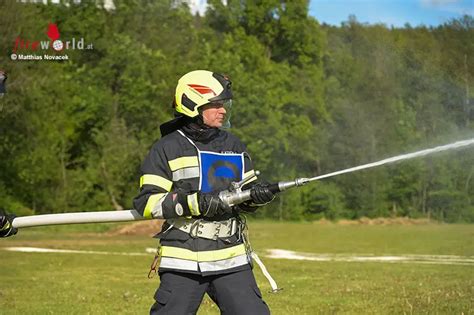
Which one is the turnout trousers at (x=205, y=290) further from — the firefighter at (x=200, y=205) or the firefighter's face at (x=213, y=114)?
the firefighter's face at (x=213, y=114)

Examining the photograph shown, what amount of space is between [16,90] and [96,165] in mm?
6890

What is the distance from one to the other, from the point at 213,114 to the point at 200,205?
2.17 feet

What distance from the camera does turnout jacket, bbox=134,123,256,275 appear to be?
542 cm

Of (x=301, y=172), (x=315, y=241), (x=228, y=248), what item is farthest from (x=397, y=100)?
(x=228, y=248)

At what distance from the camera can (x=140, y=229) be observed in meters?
29.5

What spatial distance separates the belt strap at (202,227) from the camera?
18.0 ft

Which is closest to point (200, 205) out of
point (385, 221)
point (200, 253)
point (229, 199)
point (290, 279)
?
point (229, 199)

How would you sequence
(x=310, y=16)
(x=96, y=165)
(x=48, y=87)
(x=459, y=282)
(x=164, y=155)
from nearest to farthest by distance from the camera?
(x=164, y=155) → (x=459, y=282) → (x=48, y=87) → (x=96, y=165) → (x=310, y=16)

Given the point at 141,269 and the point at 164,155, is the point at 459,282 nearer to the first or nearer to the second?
the point at 141,269

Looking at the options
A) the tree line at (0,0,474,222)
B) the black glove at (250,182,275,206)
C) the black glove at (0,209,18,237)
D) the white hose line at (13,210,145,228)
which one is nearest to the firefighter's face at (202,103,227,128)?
the black glove at (250,182,275,206)

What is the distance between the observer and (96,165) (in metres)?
41.9

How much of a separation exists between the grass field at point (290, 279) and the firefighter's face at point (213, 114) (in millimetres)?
4665

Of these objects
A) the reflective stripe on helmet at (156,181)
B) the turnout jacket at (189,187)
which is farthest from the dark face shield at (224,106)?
the reflective stripe on helmet at (156,181)

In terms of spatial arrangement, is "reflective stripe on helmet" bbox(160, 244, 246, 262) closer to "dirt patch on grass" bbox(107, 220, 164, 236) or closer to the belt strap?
the belt strap
